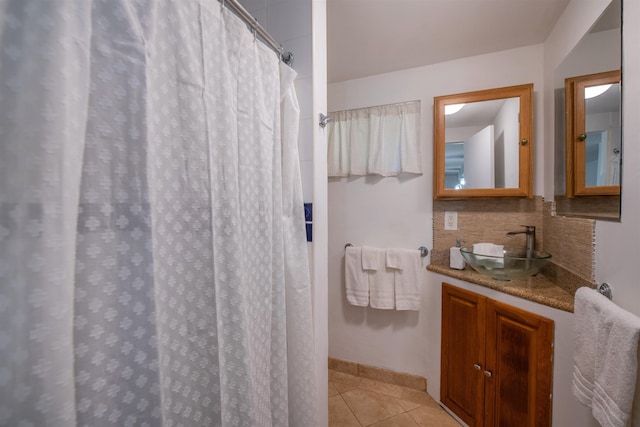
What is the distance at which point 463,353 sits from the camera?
1.46 m

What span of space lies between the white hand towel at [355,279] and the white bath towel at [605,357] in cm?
112

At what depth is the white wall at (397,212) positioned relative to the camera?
5.36 feet

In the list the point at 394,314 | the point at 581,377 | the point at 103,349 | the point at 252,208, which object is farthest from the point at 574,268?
the point at 103,349

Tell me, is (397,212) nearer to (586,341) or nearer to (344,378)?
(586,341)

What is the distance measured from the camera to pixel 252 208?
0.82 meters

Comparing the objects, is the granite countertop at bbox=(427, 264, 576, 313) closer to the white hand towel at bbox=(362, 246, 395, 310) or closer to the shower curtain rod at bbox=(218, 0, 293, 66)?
the white hand towel at bbox=(362, 246, 395, 310)

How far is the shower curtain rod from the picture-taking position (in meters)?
0.75

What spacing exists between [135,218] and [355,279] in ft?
5.24

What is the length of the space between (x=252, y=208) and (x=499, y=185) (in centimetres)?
160

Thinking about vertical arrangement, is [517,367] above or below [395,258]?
below

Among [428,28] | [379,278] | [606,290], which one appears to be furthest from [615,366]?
[428,28]

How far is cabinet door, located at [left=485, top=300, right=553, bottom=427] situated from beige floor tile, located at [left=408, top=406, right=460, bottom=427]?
0.28m

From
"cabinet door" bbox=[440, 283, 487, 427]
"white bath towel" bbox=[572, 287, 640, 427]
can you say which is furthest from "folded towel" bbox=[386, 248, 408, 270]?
"white bath towel" bbox=[572, 287, 640, 427]

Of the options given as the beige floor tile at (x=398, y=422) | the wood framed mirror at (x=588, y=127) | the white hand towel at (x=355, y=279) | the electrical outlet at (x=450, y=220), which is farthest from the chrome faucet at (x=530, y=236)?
the beige floor tile at (x=398, y=422)
